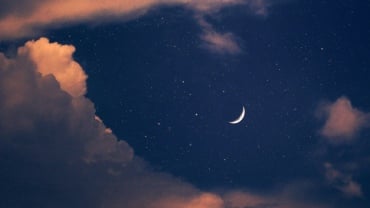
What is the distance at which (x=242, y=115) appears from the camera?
3547 cm

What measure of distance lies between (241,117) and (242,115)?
14.7 inches

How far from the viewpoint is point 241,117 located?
1396 inches
